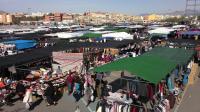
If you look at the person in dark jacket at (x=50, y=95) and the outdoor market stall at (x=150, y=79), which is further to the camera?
the person in dark jacket at (x=50, y=95)

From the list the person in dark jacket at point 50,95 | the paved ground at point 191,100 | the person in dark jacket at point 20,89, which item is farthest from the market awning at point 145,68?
the person in dark jacket at point 20,89

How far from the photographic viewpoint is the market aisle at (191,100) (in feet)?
38.4

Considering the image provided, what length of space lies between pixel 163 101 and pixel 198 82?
21.9ft

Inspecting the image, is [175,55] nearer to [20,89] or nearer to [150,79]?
[150,79]

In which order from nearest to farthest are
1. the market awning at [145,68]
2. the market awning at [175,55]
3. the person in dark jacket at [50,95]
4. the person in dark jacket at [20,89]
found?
the market awning at [145,68]
the person in dark jacket at [50,95]
the person in dark jacket at [20,89]
the market awning at [175,55]

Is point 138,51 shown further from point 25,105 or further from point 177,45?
point 25,105

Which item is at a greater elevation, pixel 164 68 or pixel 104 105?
pixel 164 68

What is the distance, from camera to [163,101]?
11.0 meters

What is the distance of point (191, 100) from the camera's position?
42.5 feet

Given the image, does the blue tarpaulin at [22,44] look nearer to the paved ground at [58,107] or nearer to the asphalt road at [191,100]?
the paved ground at [58,107]

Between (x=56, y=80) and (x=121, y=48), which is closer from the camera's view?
(x=56, y=80)

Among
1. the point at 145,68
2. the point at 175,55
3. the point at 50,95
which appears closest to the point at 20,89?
the point at 50,95

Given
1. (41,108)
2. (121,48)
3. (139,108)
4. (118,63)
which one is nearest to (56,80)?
(41,108)

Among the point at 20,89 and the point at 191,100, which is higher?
the point at 20,89
